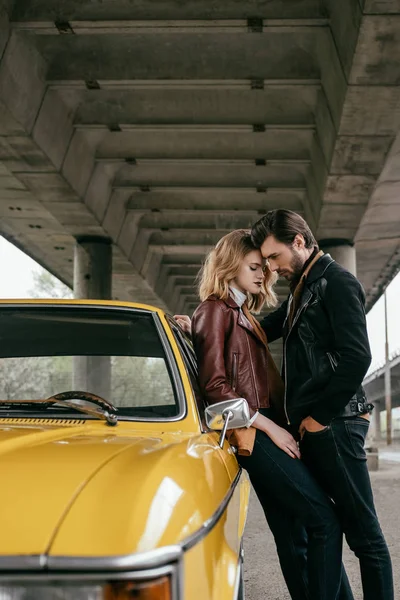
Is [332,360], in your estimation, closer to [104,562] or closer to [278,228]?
[278,228]

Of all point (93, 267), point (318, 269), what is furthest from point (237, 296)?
point (93, 267)

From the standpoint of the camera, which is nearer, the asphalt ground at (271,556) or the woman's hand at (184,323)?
the woman's hand at (184,323)

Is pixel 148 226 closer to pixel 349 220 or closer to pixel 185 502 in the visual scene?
pixel 349 220

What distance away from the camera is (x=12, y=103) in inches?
436

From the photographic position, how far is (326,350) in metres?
3.51

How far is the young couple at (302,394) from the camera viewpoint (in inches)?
130

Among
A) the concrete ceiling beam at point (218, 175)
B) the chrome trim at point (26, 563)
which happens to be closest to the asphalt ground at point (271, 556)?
the chrome trim at point (26, 563)

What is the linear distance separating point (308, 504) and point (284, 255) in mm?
1196

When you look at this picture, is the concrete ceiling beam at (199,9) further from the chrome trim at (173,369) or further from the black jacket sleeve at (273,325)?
the chrome trim at (173,369)

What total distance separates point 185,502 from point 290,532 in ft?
6.28

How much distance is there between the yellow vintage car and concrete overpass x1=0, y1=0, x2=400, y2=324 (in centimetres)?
570

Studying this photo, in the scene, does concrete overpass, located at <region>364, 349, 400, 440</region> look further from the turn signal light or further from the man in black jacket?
the turn signal light

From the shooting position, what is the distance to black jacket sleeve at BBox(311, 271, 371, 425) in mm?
3301

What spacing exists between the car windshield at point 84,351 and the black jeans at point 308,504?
52 cm
